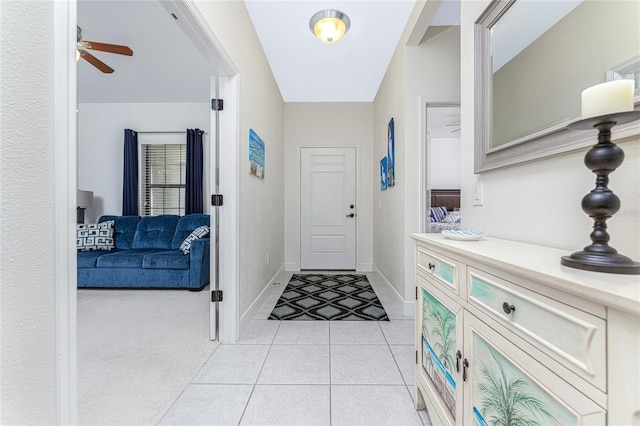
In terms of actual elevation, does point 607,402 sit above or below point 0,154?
below

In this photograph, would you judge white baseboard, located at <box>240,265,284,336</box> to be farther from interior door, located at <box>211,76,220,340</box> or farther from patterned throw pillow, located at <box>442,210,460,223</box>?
patterned throw pillow, located at <box>442,210,460,223</box>

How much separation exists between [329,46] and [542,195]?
2.65 m

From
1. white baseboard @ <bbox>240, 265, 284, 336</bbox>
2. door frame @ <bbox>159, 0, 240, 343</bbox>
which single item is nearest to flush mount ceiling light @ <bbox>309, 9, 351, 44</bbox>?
door frame @ <bbox>159, 0, 240, 343</bbox>

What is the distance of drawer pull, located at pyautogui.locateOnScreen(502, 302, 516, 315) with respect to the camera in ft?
2.23

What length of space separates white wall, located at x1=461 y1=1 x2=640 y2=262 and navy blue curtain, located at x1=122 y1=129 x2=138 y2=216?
4.96 meters

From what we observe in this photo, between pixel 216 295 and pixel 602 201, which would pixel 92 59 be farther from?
pixel 602 201

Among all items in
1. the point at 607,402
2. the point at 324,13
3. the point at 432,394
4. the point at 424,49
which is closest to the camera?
the point at 607,402

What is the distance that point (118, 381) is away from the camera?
5.27 ft

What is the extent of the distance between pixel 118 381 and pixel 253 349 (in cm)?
79

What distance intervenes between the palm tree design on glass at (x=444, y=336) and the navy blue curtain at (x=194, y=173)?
168 inches

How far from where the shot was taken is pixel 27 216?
2.17 feet

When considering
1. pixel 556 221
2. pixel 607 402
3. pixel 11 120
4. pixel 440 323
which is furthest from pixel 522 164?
pixel 11 120

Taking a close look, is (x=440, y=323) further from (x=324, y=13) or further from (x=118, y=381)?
(x=324, y=13)

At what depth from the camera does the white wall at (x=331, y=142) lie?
14.5 ft
